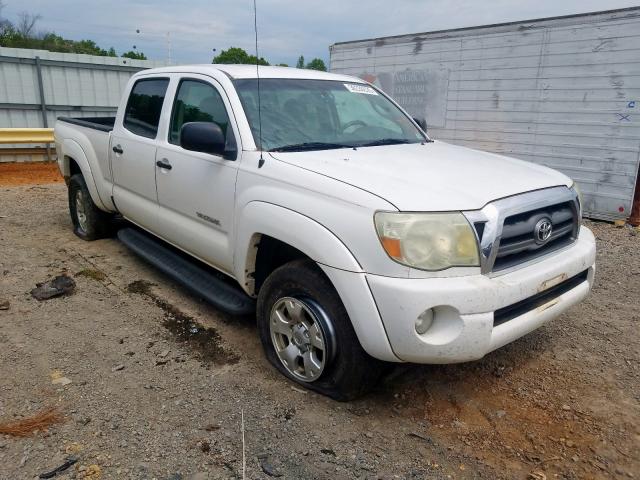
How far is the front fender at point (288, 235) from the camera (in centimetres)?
263

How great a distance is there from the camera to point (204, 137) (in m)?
3.26

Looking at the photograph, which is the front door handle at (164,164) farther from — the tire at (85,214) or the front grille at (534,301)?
the front grille at (534,301)

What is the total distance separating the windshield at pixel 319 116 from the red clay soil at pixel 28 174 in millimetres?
8671

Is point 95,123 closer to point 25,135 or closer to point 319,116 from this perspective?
point 319,116

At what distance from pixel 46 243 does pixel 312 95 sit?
159 inches

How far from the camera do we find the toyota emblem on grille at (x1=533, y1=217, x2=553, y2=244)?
110 inches

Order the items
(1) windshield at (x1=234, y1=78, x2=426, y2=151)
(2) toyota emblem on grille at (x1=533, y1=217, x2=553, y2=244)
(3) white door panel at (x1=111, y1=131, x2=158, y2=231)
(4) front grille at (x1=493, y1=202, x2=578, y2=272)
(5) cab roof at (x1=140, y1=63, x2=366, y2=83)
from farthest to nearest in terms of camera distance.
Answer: (3) white door panel at (x1=111, y1=131, x2=158, y2=231) < (5) cab roof at (x1=140, y1=63, x2=366, y2=83) < (1) windshield at (x1=234, y1=78, x2=426, y2=151) < (2) toyota emblem on grille at (x1=533, y1=217, x2=553, y2=244) < (4) front grille at (x1=493, y1=202, x2=578, y2=272)

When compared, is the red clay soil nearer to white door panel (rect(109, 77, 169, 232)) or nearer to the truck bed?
the truck bed

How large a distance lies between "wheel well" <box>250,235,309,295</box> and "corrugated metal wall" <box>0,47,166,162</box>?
11.6 metres

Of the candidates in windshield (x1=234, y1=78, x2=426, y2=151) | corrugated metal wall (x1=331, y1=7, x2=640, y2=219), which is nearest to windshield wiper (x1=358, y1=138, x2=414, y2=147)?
windshield (x1=234, y1=78, x2=426, y2=151)

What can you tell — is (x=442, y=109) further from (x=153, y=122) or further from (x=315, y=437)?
(x=315, y=437)

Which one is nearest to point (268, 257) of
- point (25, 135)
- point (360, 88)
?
point (360, 88)

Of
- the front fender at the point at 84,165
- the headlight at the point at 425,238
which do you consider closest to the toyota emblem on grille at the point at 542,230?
the headlight at the point at 425,238

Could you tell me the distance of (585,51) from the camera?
756 cm
